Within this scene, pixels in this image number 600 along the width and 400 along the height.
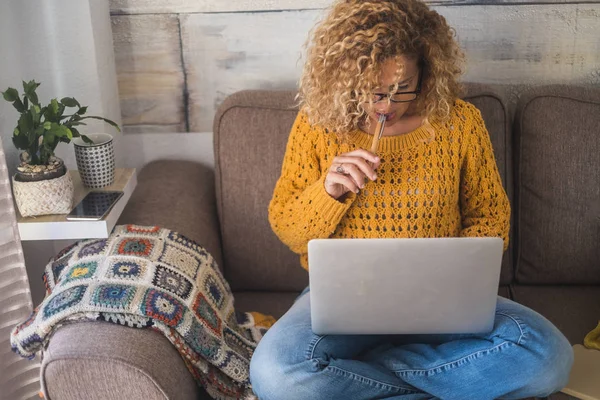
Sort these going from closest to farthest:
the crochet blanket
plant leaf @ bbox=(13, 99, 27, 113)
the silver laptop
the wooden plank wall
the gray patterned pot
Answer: the silver laptop < the crochet blanket < plant leaf @ bbox=(13, 99, 27, 113) < the gray patterned pot < the wooden plank wall

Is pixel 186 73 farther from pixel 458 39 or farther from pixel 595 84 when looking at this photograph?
pixel 595 84

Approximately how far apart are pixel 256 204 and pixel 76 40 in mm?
597

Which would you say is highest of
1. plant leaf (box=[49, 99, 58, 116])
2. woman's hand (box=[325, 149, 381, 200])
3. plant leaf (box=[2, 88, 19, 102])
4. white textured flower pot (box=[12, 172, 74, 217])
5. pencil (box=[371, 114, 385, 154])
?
plant leaf (box=[2, 88, 19, 102])

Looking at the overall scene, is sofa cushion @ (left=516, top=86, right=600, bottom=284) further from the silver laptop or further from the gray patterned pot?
the gray patterned pot

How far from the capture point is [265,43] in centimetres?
184

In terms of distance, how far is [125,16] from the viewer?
1.83 m

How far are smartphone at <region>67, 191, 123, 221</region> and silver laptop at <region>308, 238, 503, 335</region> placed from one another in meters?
0.52

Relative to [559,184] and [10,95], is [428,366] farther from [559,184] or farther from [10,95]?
[10,95]

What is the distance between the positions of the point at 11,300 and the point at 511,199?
1211 millimetres

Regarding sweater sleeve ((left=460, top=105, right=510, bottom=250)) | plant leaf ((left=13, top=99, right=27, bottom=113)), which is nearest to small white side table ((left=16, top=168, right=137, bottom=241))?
plant leaf ((left=13, top=99, right=27, bottom=113))

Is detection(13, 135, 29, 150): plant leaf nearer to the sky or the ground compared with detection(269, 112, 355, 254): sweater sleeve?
nearer to the sky

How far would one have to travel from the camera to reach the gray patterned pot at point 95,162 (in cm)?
153

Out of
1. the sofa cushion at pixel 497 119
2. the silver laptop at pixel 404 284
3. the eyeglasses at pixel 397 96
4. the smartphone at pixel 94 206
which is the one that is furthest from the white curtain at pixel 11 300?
the sofa cushion at pixel 497 119

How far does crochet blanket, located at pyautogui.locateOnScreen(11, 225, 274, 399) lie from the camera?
1271 millimetres
